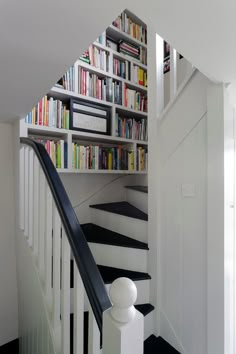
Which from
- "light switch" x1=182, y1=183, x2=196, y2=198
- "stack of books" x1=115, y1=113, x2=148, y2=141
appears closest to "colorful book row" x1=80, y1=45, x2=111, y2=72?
"stack of books" x1=115, y1=113, x2=148, y2=141

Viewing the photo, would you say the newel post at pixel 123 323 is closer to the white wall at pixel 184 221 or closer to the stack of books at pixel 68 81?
the white wall at pixel 184 221

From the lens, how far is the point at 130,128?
2.59 metres

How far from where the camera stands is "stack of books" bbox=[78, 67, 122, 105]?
6.97 feet

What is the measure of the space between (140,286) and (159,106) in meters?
1.39

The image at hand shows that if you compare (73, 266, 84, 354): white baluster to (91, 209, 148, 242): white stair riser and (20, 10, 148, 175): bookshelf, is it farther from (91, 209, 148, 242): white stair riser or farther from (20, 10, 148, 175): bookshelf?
(20, 10, 148, 175): bookshelf

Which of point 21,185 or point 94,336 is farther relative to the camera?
point 21,185

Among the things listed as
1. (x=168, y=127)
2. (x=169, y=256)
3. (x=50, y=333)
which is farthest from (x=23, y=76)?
(x=169, y=256)

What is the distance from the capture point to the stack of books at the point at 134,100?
2541 mm

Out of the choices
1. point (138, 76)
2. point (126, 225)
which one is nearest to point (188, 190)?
point (126, 225)

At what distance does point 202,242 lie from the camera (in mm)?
1441

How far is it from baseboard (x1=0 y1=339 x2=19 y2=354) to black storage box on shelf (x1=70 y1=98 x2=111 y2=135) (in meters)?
1.84

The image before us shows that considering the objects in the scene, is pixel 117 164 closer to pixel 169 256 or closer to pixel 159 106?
pixel 159 106

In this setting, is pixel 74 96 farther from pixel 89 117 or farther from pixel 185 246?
pixel 185 246

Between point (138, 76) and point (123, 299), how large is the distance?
2.63 meters
